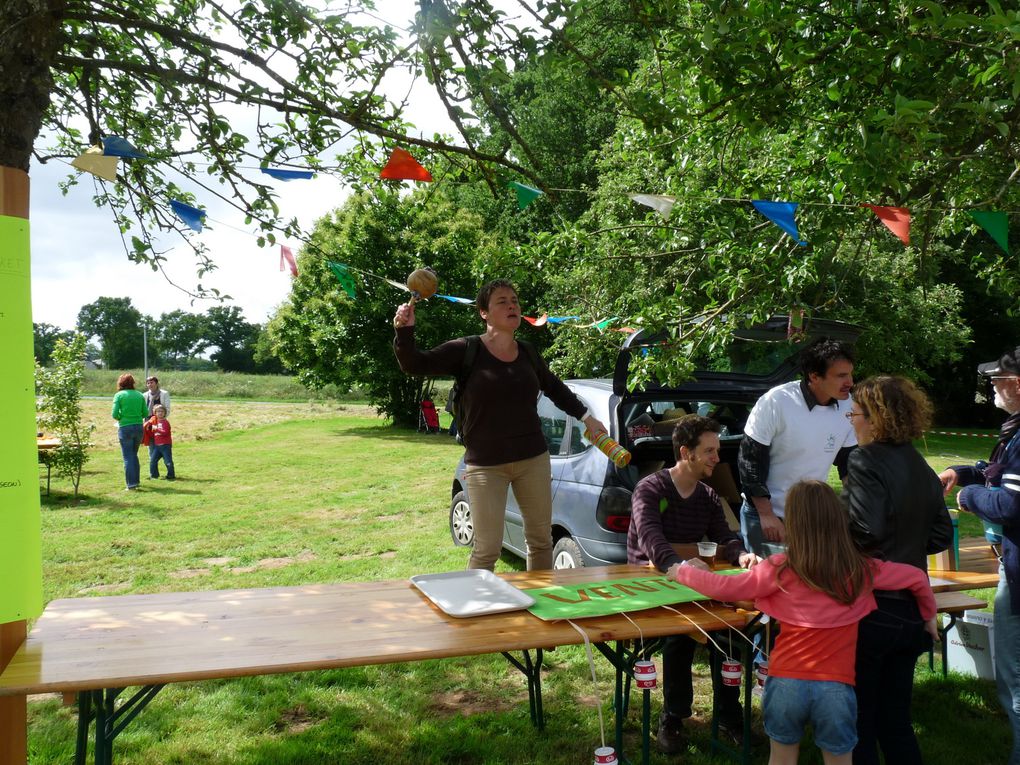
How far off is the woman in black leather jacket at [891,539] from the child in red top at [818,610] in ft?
0.27

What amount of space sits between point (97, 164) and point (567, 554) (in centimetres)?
350

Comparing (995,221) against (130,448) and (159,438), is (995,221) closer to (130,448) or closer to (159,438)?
(130,448)

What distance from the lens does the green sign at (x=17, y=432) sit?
2.46 meters

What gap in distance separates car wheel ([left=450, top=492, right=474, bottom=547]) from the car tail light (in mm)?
2768

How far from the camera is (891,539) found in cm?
274

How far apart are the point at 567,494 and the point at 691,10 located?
10.8 feet

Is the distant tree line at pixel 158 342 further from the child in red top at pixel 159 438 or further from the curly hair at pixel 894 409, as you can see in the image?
the curly hair at pixel 894 409

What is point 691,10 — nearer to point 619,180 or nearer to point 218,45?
point 218,45

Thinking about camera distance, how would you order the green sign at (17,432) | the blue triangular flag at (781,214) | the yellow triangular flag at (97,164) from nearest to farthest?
the green sign at (17,432) → the yellow triangular flag at (97,164) → the blue triangular flag at (781,214)

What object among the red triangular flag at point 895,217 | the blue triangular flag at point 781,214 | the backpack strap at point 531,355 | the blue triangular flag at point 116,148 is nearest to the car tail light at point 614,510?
the backpack strap at point 531,355

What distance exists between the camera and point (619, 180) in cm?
1505

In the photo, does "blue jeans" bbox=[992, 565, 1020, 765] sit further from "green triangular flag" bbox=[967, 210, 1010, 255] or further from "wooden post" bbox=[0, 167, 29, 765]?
"wooden post" bbox=[0, 167, 29, 765]

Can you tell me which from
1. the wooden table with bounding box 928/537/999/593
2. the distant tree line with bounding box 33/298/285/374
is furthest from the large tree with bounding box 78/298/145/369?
the wooden table with bounding box 928/537/999/593

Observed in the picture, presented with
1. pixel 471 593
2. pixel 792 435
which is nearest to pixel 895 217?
pixel 792 435
